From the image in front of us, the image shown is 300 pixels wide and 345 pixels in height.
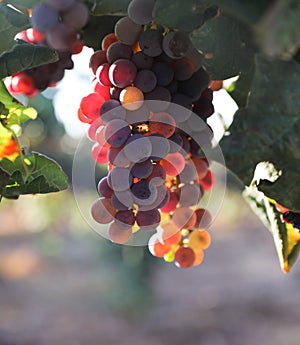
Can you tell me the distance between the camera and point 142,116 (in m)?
0.49

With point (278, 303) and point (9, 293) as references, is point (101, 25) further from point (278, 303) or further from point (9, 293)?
point (9, 293)

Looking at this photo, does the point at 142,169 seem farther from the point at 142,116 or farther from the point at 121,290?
the point at 121,290

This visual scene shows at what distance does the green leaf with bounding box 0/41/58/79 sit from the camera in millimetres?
455

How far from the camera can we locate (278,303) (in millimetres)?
6465

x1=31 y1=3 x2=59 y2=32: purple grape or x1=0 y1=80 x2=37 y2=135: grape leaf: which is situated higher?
x1=31 y1=3 x2=59 y2=32: purple grape

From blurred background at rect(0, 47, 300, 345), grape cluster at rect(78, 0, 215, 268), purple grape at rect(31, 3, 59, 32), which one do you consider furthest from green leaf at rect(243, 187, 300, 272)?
blurred background at rect(0, 47, 300, 345)

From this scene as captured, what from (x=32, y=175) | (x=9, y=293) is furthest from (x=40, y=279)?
(x=32, y=175)

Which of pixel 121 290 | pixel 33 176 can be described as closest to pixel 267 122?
pixel 33 176

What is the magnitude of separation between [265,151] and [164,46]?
0.14m

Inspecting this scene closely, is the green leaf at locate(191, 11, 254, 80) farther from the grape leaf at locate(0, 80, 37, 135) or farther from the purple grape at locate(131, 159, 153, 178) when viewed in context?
the grape leaf at locate(0, 80, 37, 135)

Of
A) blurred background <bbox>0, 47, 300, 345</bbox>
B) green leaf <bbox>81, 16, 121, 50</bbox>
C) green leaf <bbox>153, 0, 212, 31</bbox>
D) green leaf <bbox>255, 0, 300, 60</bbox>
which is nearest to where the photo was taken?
green leaf <bbox>255, 0, 300, 60</bbox>

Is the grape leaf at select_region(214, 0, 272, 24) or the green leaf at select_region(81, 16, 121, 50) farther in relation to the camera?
the green leaf at select_region(81, 16, 121, 50)

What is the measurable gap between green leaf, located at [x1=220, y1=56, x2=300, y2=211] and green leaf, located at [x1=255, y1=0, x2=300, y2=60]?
0.20 feet

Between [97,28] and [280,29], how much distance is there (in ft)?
0.96
